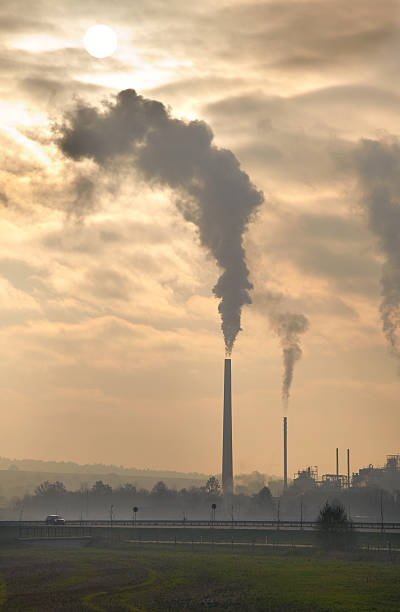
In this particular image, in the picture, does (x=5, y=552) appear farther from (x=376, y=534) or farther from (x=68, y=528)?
(x=376, y=534)

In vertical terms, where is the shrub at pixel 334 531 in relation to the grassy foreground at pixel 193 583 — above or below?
above

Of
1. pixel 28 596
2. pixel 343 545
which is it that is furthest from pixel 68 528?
pixel 28 596

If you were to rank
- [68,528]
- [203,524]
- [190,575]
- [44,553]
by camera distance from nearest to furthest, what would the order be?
1. [190,575]
2. [44,553]
3. [68,528]
4. [203,524]

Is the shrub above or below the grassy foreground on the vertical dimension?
above

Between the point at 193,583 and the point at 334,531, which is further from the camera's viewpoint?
the point at 334,531

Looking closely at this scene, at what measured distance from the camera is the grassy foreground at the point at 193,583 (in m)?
63.9

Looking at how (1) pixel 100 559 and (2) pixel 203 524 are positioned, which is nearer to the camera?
(1) pixel 100 559

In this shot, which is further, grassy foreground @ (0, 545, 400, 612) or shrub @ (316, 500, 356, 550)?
shrub @ (316, 500, 356, 550)

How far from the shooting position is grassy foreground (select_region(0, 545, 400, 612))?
2517 inches

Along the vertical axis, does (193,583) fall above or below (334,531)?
below

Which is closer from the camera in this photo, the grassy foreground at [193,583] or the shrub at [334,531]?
the grassy foreground at [193,583]

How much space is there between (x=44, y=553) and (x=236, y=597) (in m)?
56.2

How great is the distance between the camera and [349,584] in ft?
251

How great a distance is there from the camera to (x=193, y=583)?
3083 inches
